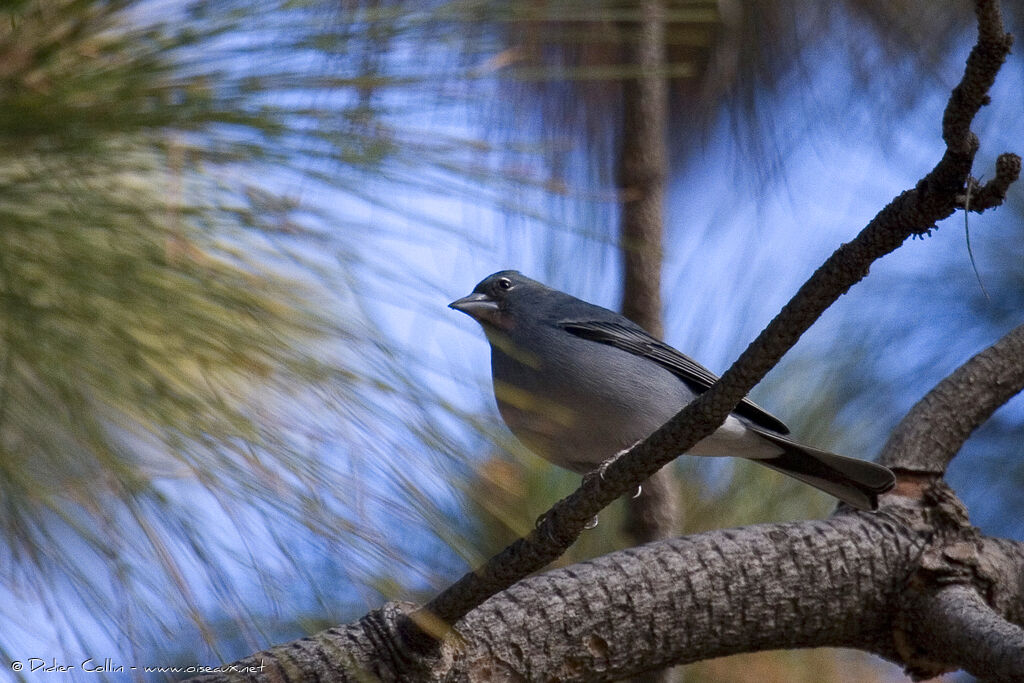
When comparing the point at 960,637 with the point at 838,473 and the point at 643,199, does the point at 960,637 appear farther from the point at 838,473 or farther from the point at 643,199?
the point at 643,199

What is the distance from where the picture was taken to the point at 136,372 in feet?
6.60

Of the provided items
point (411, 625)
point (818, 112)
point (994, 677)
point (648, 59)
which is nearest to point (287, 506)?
point (411, 625)

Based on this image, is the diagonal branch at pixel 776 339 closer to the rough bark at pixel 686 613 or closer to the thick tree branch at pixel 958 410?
the rough bark at pixel 686 613

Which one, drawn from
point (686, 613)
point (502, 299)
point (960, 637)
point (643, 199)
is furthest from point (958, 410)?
point (502, 299)

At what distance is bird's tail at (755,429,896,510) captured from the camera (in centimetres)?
330

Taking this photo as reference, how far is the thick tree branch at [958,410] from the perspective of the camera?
11.2ft

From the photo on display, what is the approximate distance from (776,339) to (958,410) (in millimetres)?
1604

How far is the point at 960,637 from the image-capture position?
285cm

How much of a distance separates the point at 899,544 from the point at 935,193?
159 centimetres

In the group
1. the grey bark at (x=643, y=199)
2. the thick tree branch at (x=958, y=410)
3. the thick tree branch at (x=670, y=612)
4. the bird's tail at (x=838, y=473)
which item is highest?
the grey bark at (x=643, y=199)

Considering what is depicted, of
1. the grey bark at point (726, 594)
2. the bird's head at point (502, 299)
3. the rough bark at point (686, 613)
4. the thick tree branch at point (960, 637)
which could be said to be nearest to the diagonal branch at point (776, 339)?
the grey bark at point (726, 594)

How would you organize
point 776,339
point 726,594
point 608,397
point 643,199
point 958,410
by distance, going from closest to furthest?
point 776,339
point 726,594
point 958,410
point 608,397
point 643,199

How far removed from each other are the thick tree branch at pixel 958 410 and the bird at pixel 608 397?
232 millimetres

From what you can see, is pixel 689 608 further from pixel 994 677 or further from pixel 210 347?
pixel 210 347
